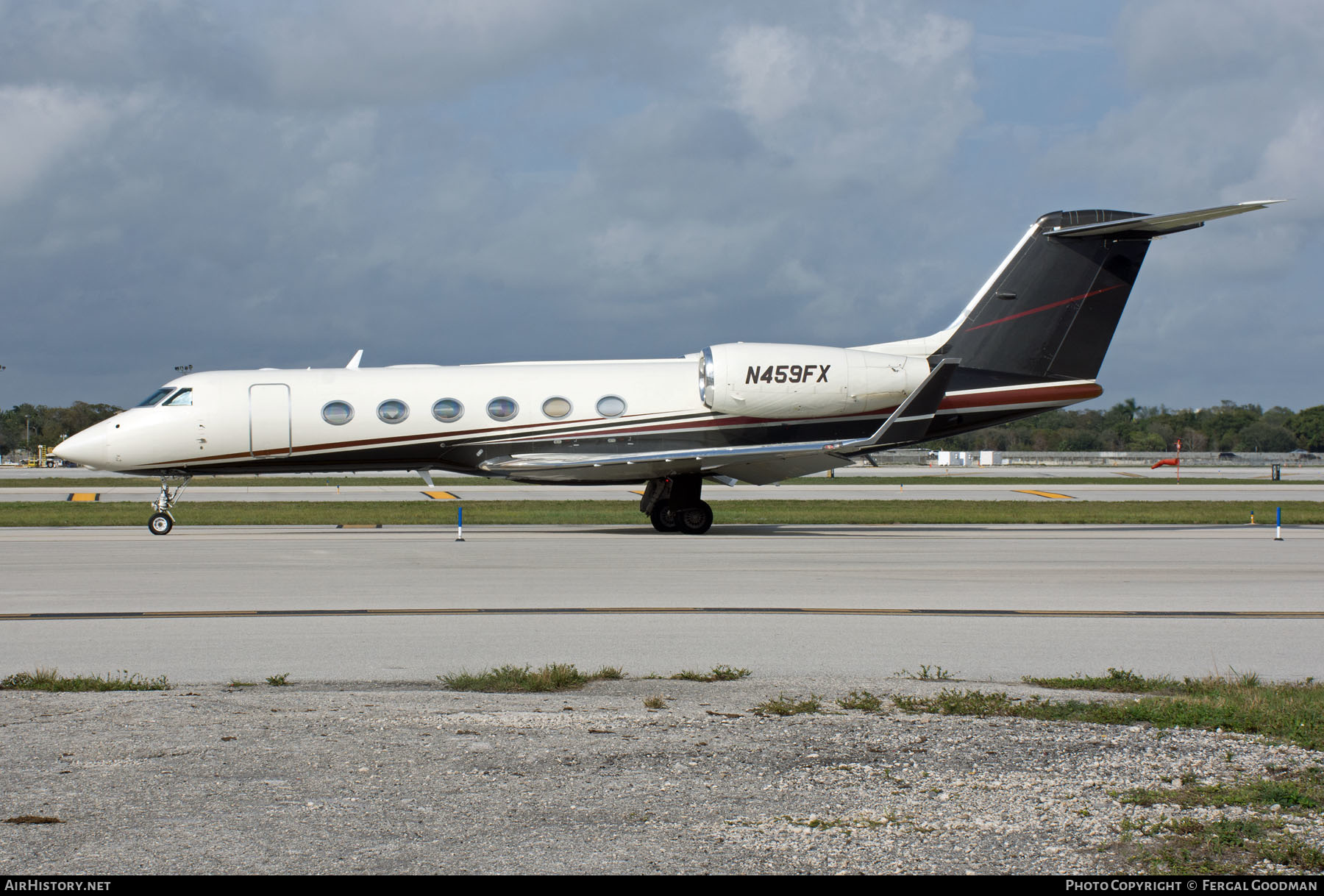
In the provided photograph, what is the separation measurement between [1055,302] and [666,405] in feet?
A: 27.8

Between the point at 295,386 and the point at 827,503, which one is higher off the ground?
the point at 295,386

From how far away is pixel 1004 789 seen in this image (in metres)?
4.96

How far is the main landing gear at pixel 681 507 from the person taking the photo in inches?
885

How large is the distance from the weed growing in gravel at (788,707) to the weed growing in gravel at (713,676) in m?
0.85

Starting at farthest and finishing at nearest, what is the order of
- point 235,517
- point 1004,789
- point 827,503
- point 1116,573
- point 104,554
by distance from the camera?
point 827,503 → point 235,517 → point 104,554 → point 1116,573 → point 1004,789

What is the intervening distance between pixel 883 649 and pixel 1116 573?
7.14 meters

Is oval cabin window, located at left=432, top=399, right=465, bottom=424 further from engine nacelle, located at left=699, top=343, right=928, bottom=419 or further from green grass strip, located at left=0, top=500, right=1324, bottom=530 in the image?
engine nacelle, located at left=699, top=343, right=928, bottom=419

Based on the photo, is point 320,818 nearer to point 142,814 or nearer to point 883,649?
point 142,814

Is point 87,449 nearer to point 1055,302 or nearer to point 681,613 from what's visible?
point 681,613

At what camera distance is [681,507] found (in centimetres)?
2255

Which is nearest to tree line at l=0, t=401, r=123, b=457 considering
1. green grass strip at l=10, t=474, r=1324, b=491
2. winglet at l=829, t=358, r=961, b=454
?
green grass strip at l=10, t=474, r=1324, b=491

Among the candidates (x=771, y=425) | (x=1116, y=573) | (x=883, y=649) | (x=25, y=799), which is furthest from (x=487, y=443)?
(x=25, y=799)

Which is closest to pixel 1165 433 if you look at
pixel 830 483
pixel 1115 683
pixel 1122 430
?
pixel 1122 430
